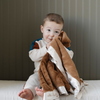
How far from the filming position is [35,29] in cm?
157

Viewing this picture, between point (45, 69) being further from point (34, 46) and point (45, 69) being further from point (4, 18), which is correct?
point (4, 18)

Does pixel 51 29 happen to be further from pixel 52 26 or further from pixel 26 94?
pixel 26 94

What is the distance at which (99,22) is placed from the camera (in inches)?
61.9

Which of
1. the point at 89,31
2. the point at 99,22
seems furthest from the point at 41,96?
the point at 99,22

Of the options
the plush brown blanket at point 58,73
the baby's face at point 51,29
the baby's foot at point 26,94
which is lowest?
the baby's foot at point 26,94

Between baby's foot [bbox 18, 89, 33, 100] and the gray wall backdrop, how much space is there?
0.63 metres

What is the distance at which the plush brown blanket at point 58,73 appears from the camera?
0.99 m

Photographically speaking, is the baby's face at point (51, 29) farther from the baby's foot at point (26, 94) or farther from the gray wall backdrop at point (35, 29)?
the baby's foot at point (26, 94)

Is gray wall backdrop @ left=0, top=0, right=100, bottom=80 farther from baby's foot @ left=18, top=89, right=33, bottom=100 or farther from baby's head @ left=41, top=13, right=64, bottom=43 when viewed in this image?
baby's foot @ left=18, top=89, right=33, bottom=100

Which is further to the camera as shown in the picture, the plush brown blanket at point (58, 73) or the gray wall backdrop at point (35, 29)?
the gray wall backdrop at point (35, 29)

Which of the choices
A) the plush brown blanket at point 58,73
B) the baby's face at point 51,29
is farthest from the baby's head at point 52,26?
the plush brown blanket at point 58,73

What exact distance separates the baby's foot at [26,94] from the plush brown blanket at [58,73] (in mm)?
109

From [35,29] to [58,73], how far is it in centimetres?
72

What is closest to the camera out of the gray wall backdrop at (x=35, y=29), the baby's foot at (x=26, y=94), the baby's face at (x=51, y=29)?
the baby's foot at (x=26, y=94)
